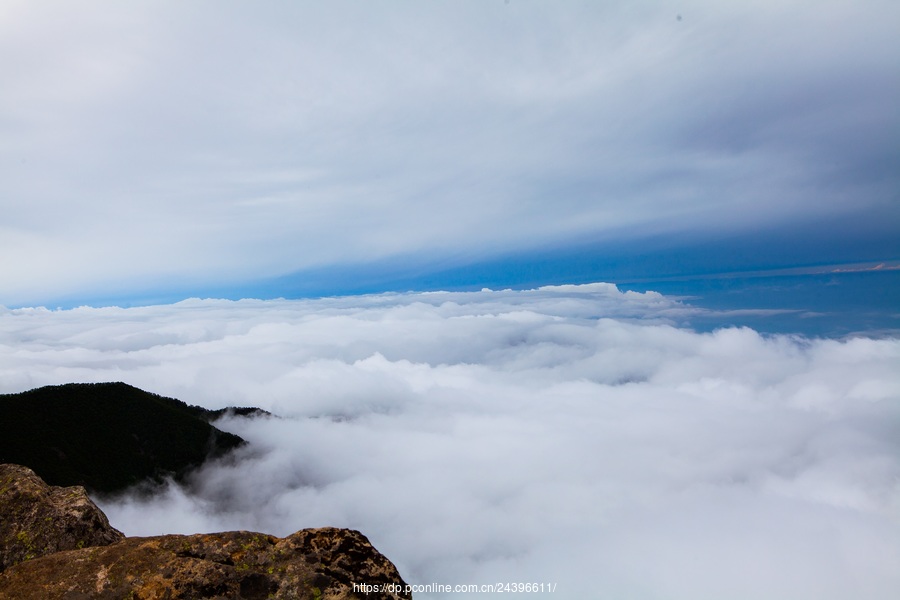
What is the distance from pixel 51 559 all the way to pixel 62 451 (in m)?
197

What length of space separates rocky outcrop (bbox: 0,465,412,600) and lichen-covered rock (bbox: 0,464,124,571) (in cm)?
4

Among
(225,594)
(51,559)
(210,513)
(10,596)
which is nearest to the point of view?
(10,596)

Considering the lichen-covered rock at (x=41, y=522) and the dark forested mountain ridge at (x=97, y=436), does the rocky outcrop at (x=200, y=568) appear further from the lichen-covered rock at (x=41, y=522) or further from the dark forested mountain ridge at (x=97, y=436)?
the dark forested mountain ridge at (x=97, y=436)

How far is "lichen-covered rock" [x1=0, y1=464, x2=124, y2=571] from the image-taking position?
1356 cm

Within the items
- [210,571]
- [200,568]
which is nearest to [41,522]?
[200,568]

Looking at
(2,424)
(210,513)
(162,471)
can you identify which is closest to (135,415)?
(162,471)

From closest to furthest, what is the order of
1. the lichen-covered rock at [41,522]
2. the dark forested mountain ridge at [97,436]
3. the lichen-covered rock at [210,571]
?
the lichen-covered rock at [210,571] → the lichen-covered rock at [41,522] → the dark forested mountain ridge at [97,436]

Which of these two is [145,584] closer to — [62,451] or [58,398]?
[62,451]

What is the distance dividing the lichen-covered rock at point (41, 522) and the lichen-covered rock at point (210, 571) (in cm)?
264

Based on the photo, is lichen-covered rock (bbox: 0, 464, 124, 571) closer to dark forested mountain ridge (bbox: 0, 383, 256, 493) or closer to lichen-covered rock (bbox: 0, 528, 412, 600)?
lichen-covered rock (bbox: 0, 528, 412, 600)

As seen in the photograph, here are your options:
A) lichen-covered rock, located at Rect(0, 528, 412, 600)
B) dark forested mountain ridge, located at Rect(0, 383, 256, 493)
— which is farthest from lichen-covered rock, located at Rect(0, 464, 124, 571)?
dark forested mountain ridge, located at Rect(0, 383, 256, 493)

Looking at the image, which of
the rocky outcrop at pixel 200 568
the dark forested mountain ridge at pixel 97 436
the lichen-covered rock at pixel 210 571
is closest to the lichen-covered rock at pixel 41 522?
the rocky outcrop at pixel 200 568

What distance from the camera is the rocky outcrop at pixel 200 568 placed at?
1078 centimetres

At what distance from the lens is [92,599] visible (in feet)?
34.0
